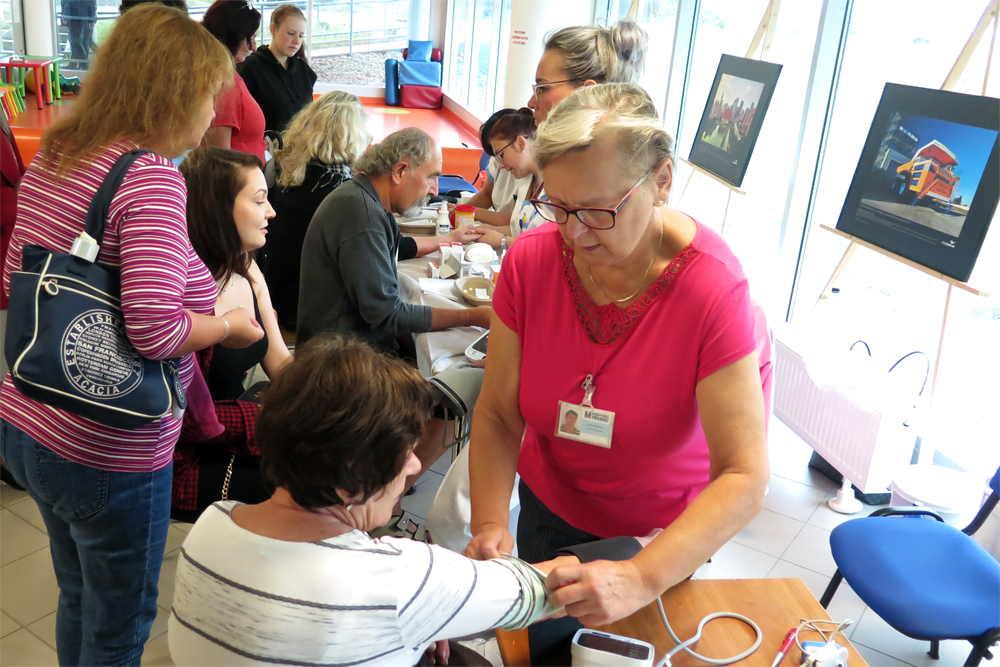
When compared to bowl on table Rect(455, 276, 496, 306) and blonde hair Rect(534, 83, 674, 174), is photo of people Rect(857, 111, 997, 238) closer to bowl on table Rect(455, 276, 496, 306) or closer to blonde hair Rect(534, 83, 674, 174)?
bowl on table Rect(455, 276, 496, 306)

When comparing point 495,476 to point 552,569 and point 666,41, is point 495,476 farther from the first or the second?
point 666,41

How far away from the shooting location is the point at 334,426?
1.07m

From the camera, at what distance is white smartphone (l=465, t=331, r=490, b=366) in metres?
2.44

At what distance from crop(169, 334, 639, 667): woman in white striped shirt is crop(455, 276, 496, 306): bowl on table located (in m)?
1.76

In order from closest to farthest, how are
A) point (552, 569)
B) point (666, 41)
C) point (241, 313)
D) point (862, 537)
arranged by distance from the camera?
point (552, 569) < point (241, 313) < point (862, 537) < point (666, 41)

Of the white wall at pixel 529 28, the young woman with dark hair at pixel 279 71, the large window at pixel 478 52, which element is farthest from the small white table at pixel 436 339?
the large window at pixel 478 52

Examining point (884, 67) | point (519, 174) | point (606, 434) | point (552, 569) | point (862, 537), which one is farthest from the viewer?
point (519, 174)

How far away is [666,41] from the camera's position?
5.84 meters

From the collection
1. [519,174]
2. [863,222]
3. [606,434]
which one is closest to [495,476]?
[606,434]

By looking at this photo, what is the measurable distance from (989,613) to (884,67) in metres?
2.55

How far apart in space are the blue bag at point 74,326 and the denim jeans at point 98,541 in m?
0.17

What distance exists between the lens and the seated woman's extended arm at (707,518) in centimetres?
114

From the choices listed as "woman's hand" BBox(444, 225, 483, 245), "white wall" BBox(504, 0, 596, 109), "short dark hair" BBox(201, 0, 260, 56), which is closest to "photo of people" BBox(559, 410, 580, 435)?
"woman's hand" BBox(444, 225, 483, 245)

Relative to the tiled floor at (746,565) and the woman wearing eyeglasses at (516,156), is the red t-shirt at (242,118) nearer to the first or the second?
the woman wearing eyeglasses at (516,156)
